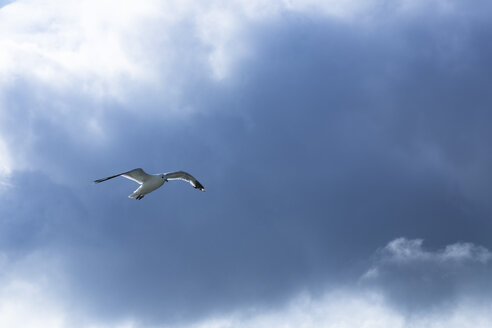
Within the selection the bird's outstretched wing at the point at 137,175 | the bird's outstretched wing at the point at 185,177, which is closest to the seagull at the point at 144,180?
the bird's outstretched wing at the point at 137,175

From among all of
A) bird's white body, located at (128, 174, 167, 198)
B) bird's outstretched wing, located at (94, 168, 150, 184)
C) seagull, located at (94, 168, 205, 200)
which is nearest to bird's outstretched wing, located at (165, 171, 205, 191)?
seagull, located at (94, 168, 205, 200)

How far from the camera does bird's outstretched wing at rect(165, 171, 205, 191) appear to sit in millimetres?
73287

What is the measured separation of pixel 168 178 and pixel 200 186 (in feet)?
18.5

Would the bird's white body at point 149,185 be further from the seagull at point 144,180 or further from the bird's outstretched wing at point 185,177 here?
the bird's outstretched wing at point 185,177

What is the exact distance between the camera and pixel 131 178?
6950cm

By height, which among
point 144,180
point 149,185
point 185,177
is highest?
point 185,177

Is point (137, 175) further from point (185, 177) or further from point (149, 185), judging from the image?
point (185, 177)

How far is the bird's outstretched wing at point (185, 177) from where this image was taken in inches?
2885

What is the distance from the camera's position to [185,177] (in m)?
75.2

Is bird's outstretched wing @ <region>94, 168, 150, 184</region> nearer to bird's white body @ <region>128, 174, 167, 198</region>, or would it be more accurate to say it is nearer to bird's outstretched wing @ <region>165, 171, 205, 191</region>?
bird's white body @ <region>128, 174, 167, 198</region>

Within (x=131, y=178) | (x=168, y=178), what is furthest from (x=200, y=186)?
(x=131, y=178)

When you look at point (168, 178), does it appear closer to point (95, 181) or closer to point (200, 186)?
point (200, 186)

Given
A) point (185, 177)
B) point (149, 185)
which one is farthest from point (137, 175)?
point (185, 177)

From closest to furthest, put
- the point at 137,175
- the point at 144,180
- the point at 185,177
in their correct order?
1. the point at 137,175
2. the point at 144,180
3. the point at 185,177
